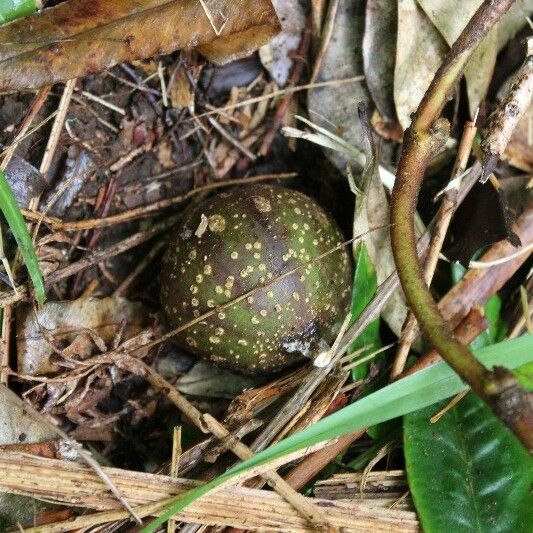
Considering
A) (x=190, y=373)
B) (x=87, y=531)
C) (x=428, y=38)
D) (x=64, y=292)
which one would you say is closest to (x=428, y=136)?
(x=428, y=38)

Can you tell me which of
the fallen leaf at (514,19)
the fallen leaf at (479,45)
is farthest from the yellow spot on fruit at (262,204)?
the fallen leaf at (514,19)

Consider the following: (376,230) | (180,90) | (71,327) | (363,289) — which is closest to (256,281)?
(363,289)

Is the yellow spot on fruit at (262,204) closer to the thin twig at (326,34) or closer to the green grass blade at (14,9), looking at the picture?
the thin twig at (326,34)

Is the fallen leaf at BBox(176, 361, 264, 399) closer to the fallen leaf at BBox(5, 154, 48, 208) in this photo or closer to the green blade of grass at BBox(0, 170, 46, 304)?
the green blade of grass at BBox(0, 170, 46, 304)

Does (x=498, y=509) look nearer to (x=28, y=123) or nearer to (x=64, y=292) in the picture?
(x=64, y=292)

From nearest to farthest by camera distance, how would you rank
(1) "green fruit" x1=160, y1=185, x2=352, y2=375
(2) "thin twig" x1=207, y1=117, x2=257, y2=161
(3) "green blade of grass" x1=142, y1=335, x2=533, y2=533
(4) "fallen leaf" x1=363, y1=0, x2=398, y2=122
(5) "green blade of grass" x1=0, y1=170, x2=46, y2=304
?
(3) "green blade of grass" x1=142, y1=335, x2=533, y2=533 → (5) "green blade of grass" x1=0, y1=170, x2=46, y2=304 → (1) "green fruit" x1=160, y1=185, x2=352, y2=375 → (4) "fallen leaf" x1=363, y1=0, x2=398, y2=122 → (2) "thin twig" x1=207, y1=117, x2=257, y2=161

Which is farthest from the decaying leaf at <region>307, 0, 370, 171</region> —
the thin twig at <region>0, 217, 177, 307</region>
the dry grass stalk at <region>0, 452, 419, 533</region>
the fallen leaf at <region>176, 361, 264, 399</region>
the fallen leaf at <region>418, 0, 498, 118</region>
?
the dry grass stalk at <region>0, 452, 419, 533</region>
